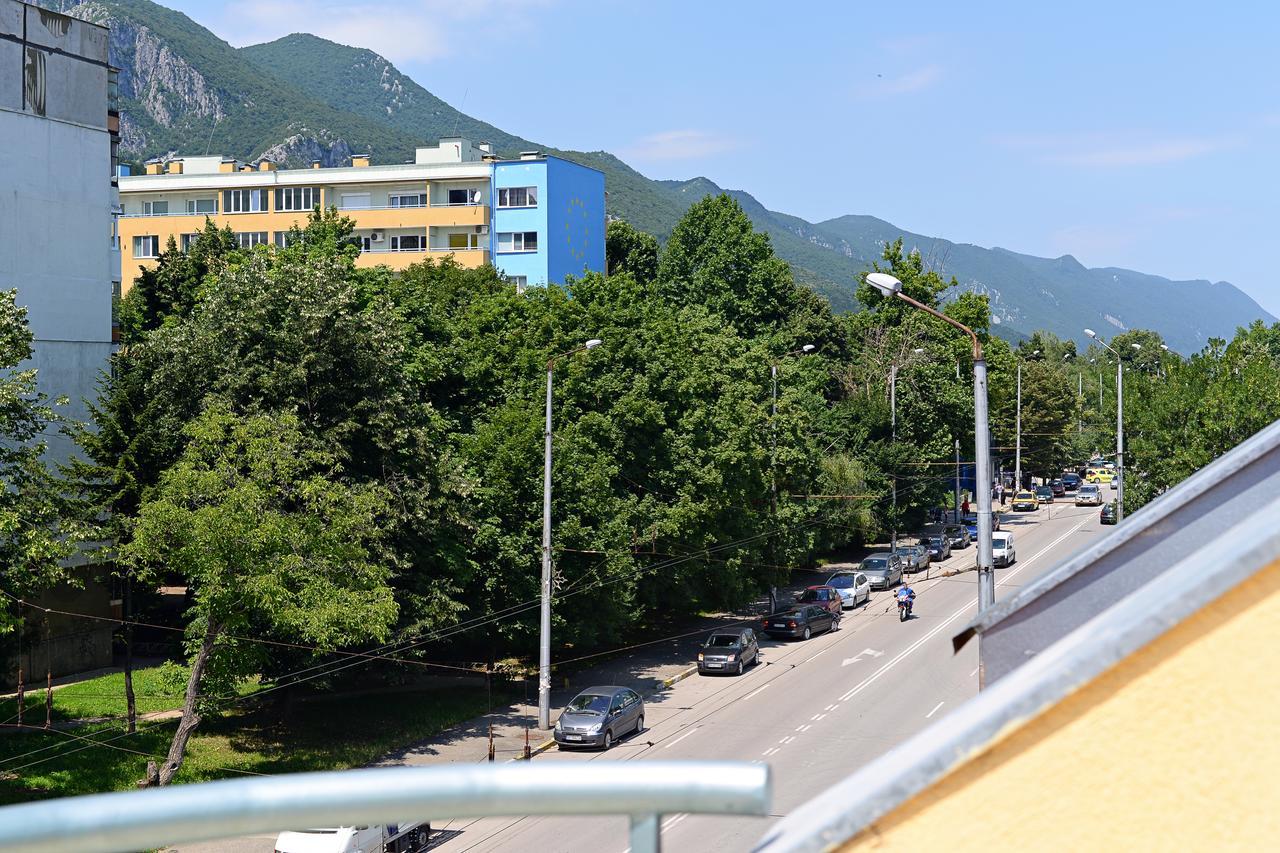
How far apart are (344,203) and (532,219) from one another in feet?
39.5

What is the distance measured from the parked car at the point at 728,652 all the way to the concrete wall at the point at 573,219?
35.6 m

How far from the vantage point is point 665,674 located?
3562cm

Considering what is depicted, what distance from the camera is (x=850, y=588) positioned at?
152 ft

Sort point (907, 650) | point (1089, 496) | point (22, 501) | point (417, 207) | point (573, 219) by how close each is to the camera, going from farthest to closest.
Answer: point (1089, 496) → point (573, 219) → point (417, 207) → point (907, 650) → point (22, 501)

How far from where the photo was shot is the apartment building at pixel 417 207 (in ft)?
227

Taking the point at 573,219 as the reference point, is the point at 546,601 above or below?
below

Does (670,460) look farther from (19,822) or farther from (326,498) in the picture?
(19,822)

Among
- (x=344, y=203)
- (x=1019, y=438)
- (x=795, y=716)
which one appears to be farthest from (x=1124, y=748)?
(x=344, y=203)

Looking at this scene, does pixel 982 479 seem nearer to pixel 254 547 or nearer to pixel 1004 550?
pixel 254 547

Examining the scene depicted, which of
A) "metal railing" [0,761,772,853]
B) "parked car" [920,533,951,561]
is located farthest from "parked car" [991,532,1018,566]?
"metal railing" [0,761,772,853]

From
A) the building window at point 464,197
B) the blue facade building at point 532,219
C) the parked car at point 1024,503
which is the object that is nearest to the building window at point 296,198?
the building window at point 464,197

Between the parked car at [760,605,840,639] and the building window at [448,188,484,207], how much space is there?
37.3 meters

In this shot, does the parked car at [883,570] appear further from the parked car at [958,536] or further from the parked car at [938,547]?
the parked car at [958,536]

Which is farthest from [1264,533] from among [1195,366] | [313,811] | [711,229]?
[711,229]
